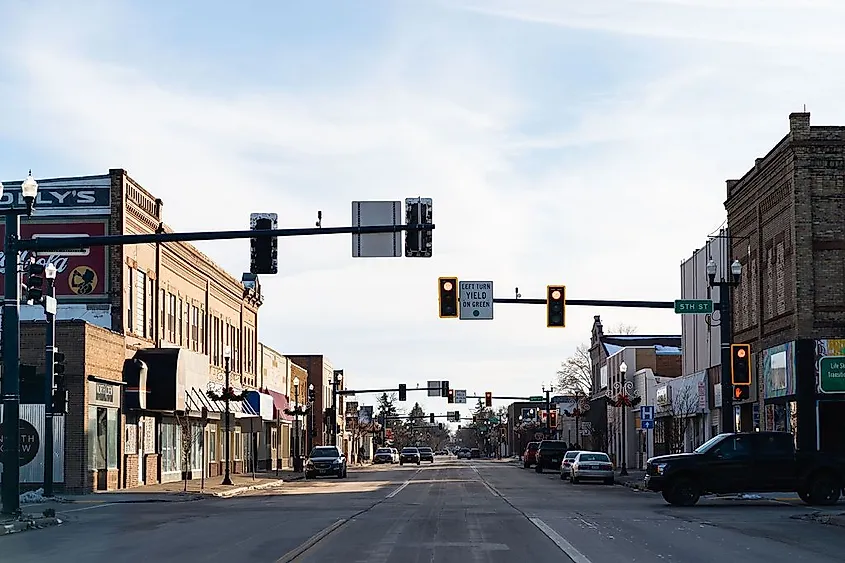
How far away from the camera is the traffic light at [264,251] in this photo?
25.4m

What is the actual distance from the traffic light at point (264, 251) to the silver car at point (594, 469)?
26.7 metres

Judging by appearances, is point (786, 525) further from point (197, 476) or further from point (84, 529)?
point (197, 476)

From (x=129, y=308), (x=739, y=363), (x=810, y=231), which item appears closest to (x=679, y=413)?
(x=810, y=231)

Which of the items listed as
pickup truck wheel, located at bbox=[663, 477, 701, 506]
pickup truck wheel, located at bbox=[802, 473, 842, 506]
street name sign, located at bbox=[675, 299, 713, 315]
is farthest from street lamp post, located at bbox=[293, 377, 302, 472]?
pickup truck wheel, located at bbox=[802, 473, 842, 506]

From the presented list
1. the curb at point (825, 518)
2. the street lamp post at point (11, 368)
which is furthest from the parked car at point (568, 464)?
the street lamp post at point (11, 368)

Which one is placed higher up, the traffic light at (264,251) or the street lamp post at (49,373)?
the traffic light at (264,251)

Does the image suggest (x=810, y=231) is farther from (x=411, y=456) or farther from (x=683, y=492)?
(x=411, y=456)

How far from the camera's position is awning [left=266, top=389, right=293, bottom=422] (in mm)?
76812

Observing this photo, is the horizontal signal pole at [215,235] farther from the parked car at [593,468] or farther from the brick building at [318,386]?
the brick building at [318,386]

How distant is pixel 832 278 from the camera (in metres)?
38.8

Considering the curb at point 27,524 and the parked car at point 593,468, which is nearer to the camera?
the curb at point 27,524

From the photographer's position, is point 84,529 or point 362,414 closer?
point 84,529

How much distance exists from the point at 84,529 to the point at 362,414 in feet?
423

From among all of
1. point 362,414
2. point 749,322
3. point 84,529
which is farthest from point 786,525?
point 362,414
